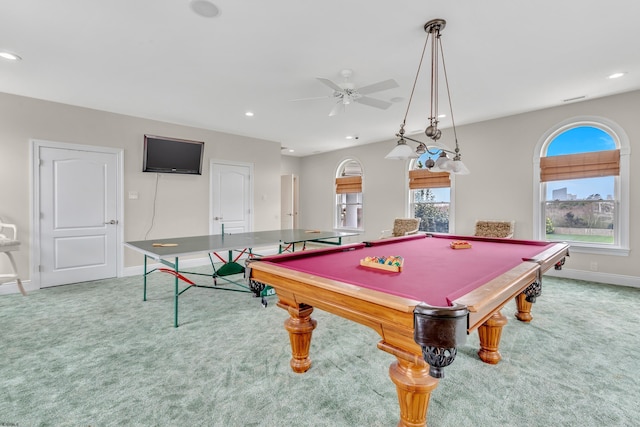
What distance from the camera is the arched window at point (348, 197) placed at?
7316mm

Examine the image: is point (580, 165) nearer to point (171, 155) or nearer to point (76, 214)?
point (171, 155)

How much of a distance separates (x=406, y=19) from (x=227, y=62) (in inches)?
69.1

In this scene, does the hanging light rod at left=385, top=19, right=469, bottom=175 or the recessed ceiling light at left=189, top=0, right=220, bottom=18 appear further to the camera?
the hanging light rod at left=385, top=19, right=469, bottom=175

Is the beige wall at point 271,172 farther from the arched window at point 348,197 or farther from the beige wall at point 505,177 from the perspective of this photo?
the arched window at point 348,197

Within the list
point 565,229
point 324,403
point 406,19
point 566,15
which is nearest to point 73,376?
point 324,403

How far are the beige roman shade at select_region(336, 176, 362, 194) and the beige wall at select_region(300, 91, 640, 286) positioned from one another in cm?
26

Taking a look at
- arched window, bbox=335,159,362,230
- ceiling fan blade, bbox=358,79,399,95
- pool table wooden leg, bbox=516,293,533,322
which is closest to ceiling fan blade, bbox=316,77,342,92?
ceiling fan blade, bbox=358,79,399,95

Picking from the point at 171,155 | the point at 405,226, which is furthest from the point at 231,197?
the point at 405,226

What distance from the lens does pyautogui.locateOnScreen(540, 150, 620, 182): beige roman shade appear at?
396cm

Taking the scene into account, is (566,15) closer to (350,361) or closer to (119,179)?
(350,361)

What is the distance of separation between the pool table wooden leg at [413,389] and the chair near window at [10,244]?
444 centimetres

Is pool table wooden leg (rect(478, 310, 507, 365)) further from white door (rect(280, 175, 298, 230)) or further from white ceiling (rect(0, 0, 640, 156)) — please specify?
white door (rect(280, 175, 298, 230))

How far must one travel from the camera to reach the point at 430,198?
5.86 m

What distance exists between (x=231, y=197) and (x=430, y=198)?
4.00m
